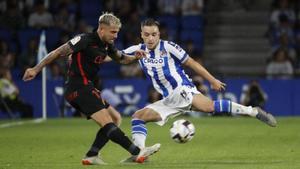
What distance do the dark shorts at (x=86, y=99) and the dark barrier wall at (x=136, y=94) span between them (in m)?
11.6

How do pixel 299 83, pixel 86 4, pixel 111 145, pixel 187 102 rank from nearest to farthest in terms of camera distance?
pixel 187 102, pixel 111 145, pixel 299 83, pixel 86 4

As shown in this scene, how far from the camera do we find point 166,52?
11203 millimetres

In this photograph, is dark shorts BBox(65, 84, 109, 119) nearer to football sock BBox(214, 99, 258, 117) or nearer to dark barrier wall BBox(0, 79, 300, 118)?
football sock BBox(214, 99, 258, 117)

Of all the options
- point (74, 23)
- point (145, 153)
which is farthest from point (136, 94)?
point (145, 153)

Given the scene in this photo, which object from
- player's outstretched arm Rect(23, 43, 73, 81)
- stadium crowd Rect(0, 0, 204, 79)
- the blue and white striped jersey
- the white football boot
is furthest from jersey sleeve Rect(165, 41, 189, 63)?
stadium crowd Rect(0, 0, 204, 79)

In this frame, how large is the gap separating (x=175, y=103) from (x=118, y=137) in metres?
1.23

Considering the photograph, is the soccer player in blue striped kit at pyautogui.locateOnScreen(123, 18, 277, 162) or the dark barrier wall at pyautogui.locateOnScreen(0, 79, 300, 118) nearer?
the soccer player in blue striped kit at pyautogui.locateOnScreen(123, 18, 277, 162)

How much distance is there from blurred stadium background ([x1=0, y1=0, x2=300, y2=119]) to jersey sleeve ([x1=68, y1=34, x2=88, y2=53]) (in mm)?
11181

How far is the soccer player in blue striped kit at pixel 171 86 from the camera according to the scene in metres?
11.1

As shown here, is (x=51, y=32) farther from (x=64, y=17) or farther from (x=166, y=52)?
(x=166, y=52)

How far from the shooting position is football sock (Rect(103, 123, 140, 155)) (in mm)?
10320

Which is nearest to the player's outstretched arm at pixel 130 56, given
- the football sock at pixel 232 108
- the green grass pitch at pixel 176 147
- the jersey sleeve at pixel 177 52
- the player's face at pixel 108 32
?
the jersey sleeve at pixel 177 52

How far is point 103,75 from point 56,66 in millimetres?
1454

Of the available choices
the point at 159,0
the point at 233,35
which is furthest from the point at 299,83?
the point at 159,0
